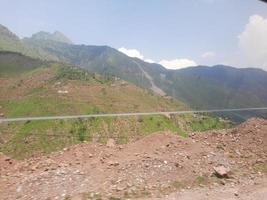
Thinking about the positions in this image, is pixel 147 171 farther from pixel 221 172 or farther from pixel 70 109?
pixel 70 109

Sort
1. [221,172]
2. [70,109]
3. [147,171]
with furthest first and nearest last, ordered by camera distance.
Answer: [70,109] → [221,172] → [147,171]

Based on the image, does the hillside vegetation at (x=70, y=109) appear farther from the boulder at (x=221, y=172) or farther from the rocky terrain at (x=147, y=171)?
the boulder at (x=221, y=172)

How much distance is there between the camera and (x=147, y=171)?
48.4 ft

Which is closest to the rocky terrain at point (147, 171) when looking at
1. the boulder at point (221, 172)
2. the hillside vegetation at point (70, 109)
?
the boulder at point (221, 172)

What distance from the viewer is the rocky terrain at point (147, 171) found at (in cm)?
1325

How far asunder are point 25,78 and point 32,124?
66042mm

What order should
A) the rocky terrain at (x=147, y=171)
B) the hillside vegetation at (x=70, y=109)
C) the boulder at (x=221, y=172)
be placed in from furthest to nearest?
the hillside vegetation at (x=70, y=109) → the boulder at (x=221, y=172) → the rocky terrain at (x=147, y=171)

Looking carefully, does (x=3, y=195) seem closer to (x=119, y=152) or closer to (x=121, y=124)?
(x=119, y=152)

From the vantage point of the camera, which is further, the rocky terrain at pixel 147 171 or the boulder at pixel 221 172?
the boulder at pixel 221 172

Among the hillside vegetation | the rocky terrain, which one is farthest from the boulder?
the hillside vegetation

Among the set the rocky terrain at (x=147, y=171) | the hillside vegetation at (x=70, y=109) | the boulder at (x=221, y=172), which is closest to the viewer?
the rocky terrain at (x=147, y=171)

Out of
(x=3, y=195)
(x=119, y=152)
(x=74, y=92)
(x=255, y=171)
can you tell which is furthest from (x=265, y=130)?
(x=74, y=92)

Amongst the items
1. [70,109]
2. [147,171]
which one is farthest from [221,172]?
[70,109]

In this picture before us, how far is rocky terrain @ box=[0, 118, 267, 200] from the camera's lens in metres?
13.2
